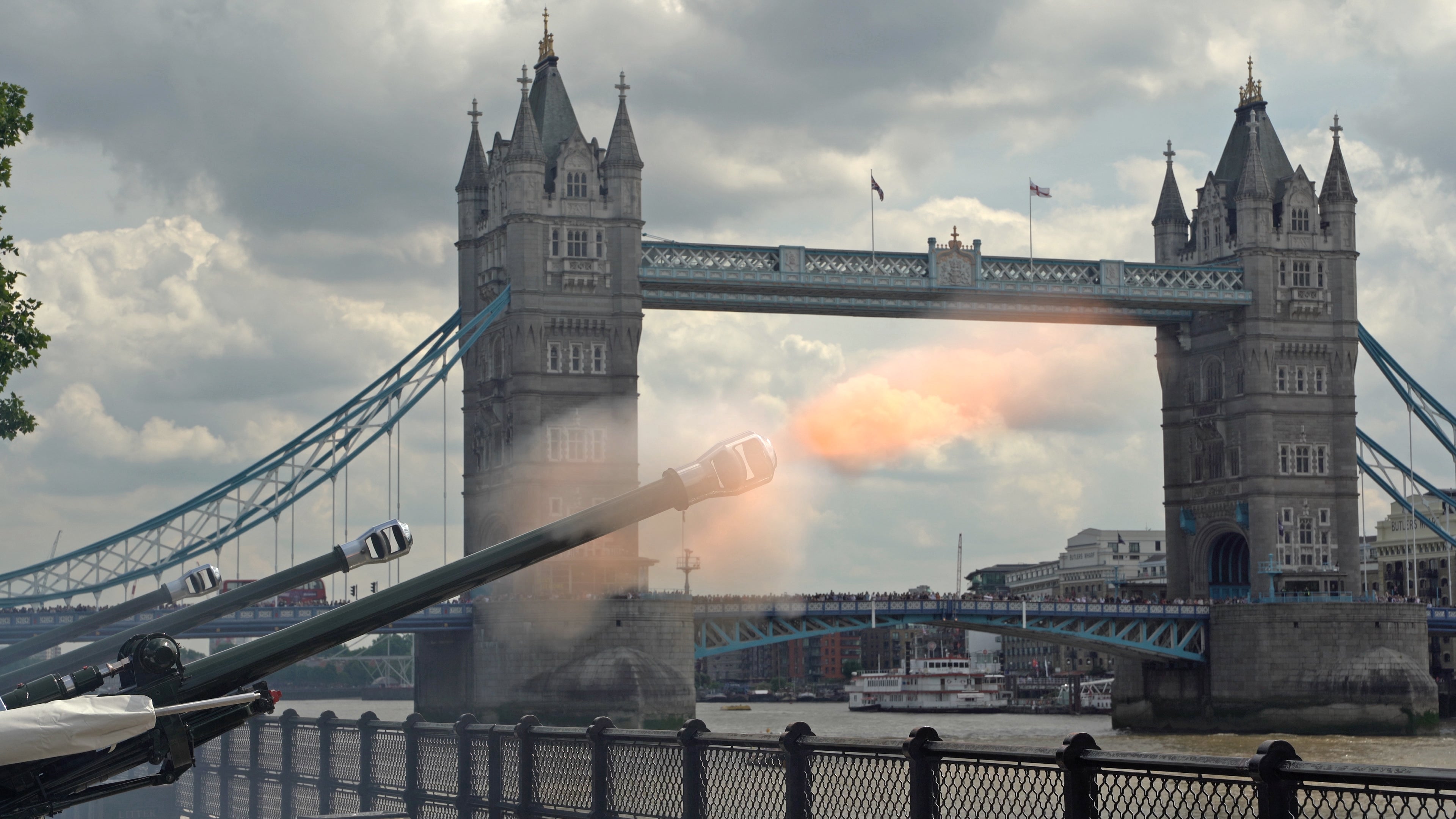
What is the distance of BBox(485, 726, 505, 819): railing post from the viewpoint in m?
16.9

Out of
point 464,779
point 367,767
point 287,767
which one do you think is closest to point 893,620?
point 287,767

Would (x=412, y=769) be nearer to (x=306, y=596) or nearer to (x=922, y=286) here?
(x=922, y=286)

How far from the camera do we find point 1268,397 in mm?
101625

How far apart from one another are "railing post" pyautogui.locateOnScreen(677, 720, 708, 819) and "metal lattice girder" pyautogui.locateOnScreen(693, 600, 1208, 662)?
76913 mm

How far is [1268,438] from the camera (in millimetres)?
101500

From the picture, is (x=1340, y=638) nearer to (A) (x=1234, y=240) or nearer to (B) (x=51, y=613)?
(A) (x=1234, y=240)

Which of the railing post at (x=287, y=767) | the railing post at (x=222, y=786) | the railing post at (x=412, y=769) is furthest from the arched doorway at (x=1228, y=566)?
the railing post at (x=412, y=769)

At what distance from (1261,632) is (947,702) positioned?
6817 cm

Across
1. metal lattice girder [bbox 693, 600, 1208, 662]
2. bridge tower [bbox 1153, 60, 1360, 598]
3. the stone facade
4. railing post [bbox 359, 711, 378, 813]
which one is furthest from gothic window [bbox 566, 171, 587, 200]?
railing post [bbox 359, 711, 378, 813]

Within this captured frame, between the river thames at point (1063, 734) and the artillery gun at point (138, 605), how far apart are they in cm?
1807

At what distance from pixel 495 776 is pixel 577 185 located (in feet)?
255

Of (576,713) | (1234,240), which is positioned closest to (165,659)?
(576,713)

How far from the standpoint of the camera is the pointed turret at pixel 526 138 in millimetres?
92125

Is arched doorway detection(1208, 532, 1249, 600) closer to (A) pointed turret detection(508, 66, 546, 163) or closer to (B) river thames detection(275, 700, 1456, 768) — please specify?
(B) river thames detection(275, 700, 1456, 768)
